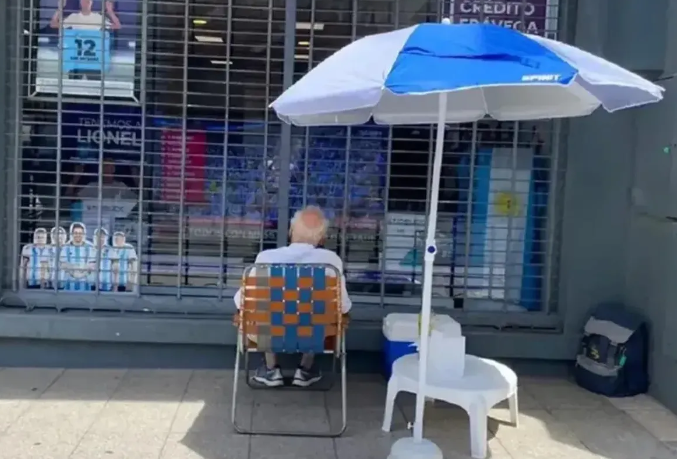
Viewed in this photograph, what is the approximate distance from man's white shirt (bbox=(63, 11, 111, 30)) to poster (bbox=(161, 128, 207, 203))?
2.97 ft

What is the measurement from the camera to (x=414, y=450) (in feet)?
13.9

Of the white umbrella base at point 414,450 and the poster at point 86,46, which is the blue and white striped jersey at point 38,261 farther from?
the white umbrella base at point 414,450

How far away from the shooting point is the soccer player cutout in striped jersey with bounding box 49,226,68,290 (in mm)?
6207

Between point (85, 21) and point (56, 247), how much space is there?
1689 mm

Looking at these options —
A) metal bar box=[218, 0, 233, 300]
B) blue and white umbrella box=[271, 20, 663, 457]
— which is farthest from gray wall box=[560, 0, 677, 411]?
metal bar box=[218, 0, 233, 300]

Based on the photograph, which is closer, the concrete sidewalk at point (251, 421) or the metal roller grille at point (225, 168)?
the concrete sidewalk at point (251, 421)

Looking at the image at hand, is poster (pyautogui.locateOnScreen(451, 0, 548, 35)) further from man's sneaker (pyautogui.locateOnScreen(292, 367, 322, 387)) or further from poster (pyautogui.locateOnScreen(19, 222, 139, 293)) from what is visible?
poster (pyautogui.locateOnScreen(19, 222, 139, 293))

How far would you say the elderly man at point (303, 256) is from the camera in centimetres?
530

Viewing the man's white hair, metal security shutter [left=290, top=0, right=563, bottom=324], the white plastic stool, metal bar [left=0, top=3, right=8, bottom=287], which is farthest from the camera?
metal security shutter [left=290, top=0, right=563, bottom=324]

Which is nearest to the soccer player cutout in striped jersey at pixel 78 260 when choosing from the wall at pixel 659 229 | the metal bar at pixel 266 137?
the metal bar at pixel 266 137

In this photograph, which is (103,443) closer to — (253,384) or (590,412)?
(253,384)

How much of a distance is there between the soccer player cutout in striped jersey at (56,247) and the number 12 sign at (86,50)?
1.19 meters

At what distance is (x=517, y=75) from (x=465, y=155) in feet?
8.94

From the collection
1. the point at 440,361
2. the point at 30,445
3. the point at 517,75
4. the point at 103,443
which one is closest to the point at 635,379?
the point at 440,361
